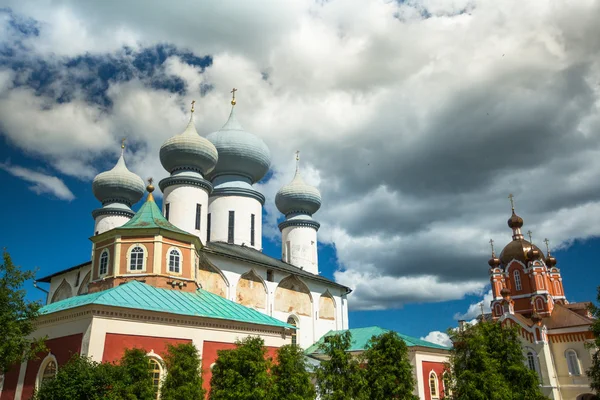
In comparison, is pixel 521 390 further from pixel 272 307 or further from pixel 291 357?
pixel 272 307

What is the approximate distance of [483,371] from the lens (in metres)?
15.8

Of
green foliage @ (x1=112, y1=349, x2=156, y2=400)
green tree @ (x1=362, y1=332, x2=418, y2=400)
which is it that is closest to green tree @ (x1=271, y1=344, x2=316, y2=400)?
green tree @ (x1=362, y1=332, x2=418, y2=400)

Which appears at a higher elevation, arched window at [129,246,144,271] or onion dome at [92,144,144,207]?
onion dome at [92,144,144,207]

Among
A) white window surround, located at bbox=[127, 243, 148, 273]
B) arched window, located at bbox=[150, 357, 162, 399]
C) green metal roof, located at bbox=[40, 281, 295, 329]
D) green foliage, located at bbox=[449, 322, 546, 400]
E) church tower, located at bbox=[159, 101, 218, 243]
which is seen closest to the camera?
arched window, located at bbox=[150, 357, 162, 399]

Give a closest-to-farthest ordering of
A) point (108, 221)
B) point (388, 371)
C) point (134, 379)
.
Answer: point (134, 379)
point (388, 371)
point (108, 221)

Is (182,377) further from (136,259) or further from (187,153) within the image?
(187,153)

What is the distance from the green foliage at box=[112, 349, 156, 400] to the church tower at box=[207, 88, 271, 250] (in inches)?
612

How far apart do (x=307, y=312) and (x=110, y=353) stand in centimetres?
1362

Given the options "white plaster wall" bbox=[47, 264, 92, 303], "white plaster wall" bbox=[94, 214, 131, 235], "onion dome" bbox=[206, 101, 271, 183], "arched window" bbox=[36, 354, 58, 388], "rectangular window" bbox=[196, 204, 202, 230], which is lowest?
"arched window" bbox=[36, 354, 58, 388]

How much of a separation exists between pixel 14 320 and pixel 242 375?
20.2 ft

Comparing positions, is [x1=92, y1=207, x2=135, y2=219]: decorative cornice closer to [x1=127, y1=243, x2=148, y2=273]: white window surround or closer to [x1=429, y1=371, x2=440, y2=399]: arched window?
[x1=127, y1=243, x2=148, y2=273]: white window surround

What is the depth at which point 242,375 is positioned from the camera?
1270 centimetres

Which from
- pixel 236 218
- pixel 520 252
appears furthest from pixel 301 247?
pixel 520 252

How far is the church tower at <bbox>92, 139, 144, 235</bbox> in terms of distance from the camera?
27750 millimetres
